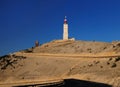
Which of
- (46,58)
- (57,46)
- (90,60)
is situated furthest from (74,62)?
(57,46)

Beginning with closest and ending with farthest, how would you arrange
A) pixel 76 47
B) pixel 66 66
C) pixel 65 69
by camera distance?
1. pixel 65 69
2. pixel 66 66
3. pixel 76 47

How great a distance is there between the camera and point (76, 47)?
63938mm

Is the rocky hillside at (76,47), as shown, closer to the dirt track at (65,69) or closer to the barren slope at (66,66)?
the barren slope at (66,66)

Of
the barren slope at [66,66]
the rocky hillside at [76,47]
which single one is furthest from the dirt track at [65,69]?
the rocky hillside at [76,47]

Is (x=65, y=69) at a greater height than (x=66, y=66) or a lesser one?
lesser

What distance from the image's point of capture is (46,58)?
5619 cm

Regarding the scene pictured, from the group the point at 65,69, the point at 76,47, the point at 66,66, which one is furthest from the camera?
the point at 76,47

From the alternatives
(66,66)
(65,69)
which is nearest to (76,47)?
(66,66)

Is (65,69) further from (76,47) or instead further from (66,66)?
(76,47)

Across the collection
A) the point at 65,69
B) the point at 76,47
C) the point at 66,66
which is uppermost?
the point at 76,47

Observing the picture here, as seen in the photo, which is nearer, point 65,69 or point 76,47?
point 65,69

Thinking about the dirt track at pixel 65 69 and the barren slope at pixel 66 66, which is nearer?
the dirt track at pixel 65 69

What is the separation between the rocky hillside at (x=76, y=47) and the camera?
5884 cm

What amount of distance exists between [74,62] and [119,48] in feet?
26.4
